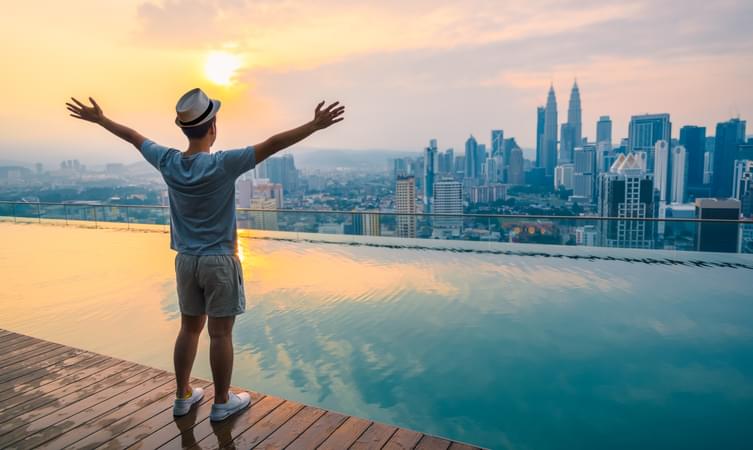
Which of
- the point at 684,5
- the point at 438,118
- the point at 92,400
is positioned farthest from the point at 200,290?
the point at 438,118

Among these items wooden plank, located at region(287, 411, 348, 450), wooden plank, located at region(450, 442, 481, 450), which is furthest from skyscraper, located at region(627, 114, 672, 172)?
wooden plank, located at region(287, 411, 348, 450)

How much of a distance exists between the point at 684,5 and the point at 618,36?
2460 mm

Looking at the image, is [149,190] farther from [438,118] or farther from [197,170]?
[438,118]

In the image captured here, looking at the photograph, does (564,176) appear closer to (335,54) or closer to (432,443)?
(335,54)

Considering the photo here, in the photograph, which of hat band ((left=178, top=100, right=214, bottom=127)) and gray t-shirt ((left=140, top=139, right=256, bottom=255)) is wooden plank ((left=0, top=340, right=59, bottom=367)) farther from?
hat band ((left=178, top=100, right=214, bottom=127))

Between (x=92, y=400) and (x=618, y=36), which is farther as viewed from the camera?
(x=618, y=36)

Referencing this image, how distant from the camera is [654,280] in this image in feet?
20.6

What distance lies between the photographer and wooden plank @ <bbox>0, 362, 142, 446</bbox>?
78.5 inches

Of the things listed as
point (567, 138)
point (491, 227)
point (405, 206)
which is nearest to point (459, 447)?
point (491, 227)

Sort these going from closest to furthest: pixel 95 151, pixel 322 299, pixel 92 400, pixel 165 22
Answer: pixel 92 400, pixel 322 299, pixel 165 22, pixel 95 151

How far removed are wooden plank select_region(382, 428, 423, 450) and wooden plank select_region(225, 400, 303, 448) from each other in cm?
52

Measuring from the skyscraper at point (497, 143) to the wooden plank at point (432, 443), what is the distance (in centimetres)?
3305

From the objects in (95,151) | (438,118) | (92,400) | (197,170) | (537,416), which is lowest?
(537,416)

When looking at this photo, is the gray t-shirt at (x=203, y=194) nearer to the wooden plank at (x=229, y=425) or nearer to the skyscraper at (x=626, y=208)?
the wooden plank at (x=229, y=425)
